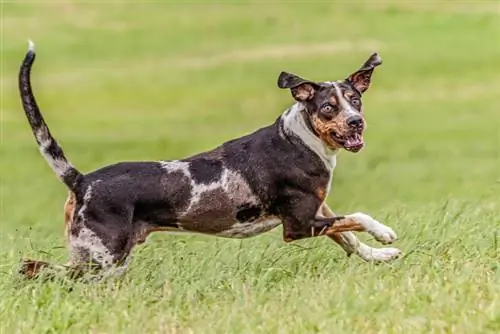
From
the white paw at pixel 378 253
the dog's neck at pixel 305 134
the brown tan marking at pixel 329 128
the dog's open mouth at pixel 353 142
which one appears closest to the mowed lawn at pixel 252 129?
the white paw at pixel 378 253

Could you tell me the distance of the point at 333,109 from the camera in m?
9.69

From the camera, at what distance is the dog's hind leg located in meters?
9.79

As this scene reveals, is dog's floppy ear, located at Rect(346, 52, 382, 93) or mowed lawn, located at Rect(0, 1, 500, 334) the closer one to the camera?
mowed lawn, located at Rect(0, 1, 500, 334)

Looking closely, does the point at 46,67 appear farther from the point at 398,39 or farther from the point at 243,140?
the point at 243,140

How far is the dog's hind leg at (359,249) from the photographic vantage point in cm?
979

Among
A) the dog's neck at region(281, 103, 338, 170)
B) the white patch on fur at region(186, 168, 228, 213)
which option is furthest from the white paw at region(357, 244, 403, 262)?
the white patch on fur at region(186, 168, 228, 213)

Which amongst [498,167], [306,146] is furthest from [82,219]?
[498,167]

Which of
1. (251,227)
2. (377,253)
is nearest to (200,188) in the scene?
(251,227)

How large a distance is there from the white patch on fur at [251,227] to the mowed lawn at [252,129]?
0.72ft

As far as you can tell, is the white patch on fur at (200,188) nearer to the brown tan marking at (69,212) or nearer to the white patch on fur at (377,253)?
the brown tan marking at (69,212)

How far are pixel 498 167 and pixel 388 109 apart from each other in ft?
28.3

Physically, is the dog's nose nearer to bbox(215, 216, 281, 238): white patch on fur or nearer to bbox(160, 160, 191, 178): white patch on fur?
bbox(215, 216, 281, 238): white patch on fur

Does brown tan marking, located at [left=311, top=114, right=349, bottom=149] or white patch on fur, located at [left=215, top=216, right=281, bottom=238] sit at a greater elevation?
brown tan marking, located at [left=311, top=114, right=349, bottom=149]

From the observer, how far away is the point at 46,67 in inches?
1414
